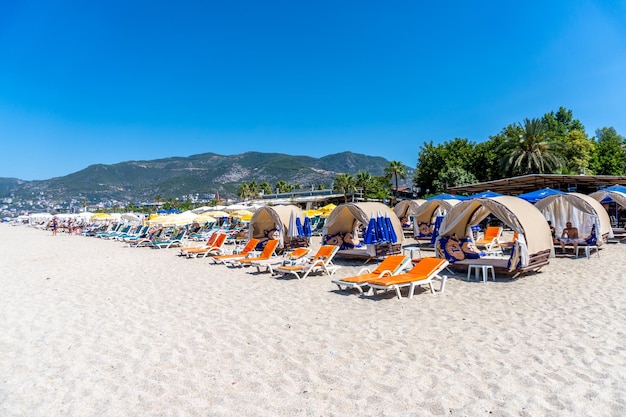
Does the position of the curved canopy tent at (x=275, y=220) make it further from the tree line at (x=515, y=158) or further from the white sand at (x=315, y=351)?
the tree line at (x=515, y=158)

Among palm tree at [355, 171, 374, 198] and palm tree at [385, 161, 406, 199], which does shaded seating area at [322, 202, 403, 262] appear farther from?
palm tree at [385, 161, 406, 199]

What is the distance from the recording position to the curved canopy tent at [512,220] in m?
9.31

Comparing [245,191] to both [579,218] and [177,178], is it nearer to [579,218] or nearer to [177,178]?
[579,218]

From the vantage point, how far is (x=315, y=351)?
16.5 ft

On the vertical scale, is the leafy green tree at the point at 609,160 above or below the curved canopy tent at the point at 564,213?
above

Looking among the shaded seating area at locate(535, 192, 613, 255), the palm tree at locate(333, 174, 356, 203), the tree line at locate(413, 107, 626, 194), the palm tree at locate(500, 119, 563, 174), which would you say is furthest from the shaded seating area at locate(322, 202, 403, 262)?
the palm tree at locate(333, 174, 356, 203)

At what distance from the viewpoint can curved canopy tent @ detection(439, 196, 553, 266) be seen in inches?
367

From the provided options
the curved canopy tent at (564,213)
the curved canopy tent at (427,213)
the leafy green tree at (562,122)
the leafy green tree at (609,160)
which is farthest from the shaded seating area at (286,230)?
the leafy green tree at (562,122)

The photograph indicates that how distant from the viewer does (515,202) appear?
33.3 feet

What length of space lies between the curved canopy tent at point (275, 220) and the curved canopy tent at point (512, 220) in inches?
236

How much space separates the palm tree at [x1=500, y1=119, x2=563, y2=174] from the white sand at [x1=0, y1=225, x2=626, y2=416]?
27.2 meters

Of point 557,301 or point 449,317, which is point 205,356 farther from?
point 557,301

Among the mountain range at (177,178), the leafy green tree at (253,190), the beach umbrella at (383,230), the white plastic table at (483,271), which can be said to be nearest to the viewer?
the white plastic table at (483,271)

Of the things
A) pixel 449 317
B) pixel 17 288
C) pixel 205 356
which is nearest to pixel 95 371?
pixel 205 356
